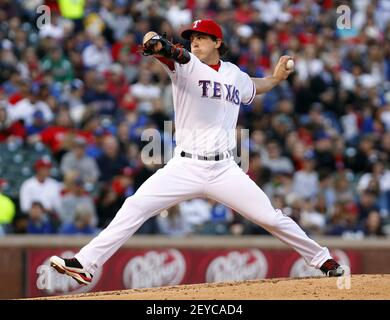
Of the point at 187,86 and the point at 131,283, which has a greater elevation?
the point at 187,86

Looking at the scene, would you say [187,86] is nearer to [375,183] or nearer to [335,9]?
[375,183]

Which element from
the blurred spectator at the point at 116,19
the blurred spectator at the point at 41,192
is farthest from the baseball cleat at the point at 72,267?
the blurred spectator at the point at 116,19

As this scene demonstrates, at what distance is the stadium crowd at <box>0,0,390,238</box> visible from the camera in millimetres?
12867

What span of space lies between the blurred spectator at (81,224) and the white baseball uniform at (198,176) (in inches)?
196

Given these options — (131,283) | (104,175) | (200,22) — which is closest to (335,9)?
(104,175)

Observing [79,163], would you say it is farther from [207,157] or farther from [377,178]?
[207,157]

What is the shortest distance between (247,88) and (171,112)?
21.3 feet

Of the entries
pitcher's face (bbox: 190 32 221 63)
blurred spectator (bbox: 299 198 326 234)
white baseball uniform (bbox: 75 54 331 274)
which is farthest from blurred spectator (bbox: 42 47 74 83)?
white baseball uniform (bbox: 75 54 331 274)

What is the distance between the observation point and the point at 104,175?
13234 millimetres

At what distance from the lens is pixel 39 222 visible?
12.3 metres

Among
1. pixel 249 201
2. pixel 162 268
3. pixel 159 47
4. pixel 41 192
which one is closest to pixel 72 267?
pixel 249 201

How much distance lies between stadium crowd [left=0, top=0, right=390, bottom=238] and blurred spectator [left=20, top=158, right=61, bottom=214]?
14 mm
